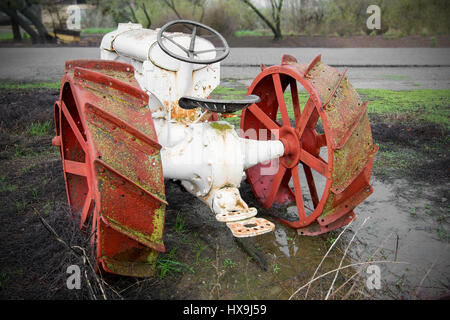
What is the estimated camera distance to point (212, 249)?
257 cm

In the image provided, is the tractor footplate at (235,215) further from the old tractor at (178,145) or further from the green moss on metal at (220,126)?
the green moss on metal at (220,126)

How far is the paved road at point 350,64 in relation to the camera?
10.4 m

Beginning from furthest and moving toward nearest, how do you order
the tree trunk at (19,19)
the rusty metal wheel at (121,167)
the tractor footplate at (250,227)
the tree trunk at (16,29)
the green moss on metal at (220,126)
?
the tree trunk at (16,29), the tree trunk at (19,19), the green moss on metal at (220,126), the tractor footplate at (250,227), the rusty metal wheel at (121,167)

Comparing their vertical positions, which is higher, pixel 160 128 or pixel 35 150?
pixel 160 128

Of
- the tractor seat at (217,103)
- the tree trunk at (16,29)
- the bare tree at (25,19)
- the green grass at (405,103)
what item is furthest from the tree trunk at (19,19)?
the tractor seat at (217,103)

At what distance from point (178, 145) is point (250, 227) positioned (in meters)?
0.70

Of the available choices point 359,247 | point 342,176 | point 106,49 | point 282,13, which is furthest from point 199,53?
point 282,13

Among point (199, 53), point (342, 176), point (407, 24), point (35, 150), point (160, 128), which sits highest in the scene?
point (407, 24)

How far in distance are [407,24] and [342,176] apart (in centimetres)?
1763

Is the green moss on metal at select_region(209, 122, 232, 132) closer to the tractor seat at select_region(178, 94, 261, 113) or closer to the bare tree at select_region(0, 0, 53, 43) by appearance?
the tractor seat at select_region(178, 94, 261, 113)

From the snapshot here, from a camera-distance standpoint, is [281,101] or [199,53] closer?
[199,53]

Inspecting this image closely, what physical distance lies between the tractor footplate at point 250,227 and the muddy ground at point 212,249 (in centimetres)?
26

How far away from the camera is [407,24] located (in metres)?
16.9
